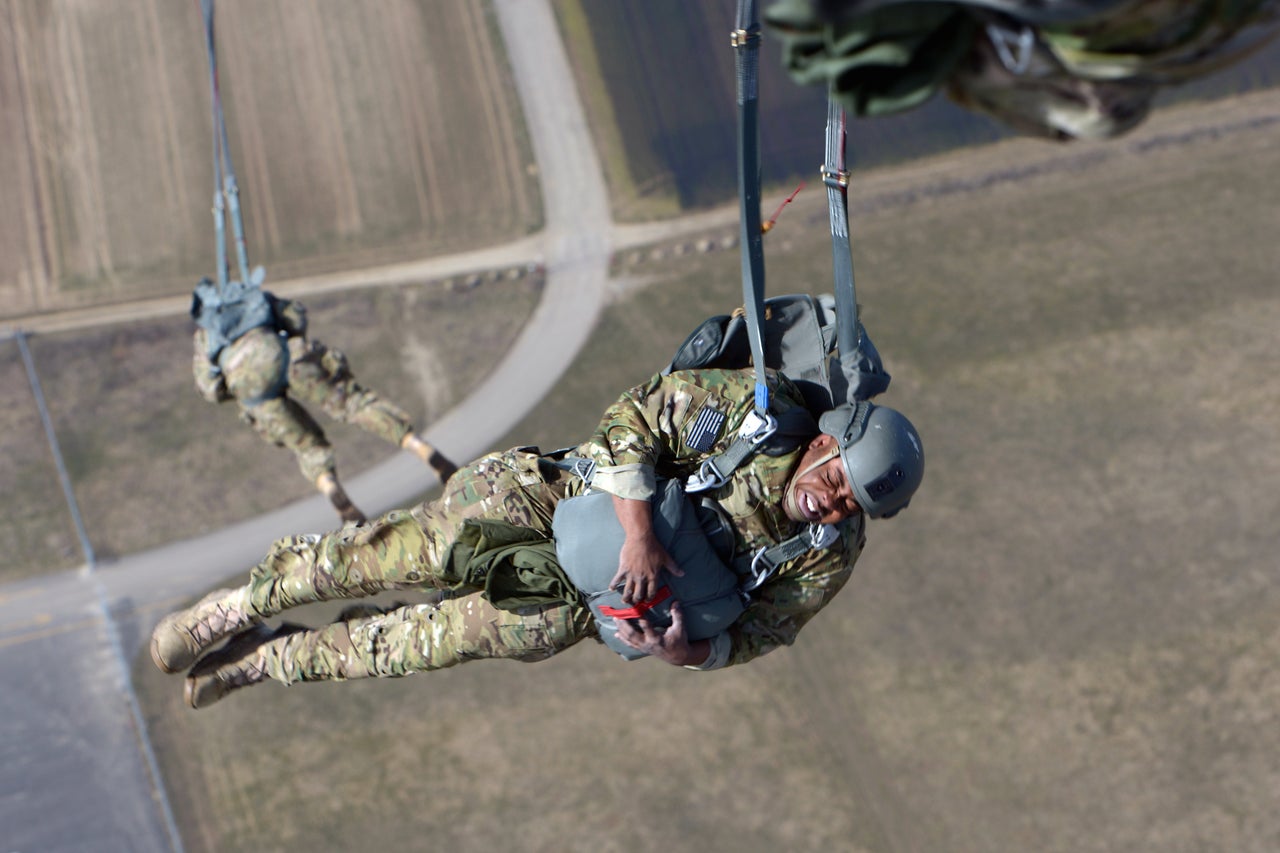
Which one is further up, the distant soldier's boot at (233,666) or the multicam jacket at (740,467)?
the multicam jacket at (740,467)

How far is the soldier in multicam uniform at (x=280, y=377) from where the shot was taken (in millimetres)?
12844

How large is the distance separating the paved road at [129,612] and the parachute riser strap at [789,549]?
17.7 metres

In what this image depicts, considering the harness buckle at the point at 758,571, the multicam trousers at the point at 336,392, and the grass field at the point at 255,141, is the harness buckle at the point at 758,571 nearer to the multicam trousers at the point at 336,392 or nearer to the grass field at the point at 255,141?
the multicam trousers at the point at 336,392

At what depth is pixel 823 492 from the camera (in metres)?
7.53

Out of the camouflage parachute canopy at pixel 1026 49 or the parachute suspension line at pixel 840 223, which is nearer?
the camouflage parachute canopy at pixel 1026 49

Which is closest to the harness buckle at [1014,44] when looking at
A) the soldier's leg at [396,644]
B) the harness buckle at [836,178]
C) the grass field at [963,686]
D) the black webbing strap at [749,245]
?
the black webbing strap at [749,245]

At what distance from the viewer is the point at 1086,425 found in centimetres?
2441

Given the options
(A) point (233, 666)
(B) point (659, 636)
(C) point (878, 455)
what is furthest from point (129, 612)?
(C) point (878, 455)

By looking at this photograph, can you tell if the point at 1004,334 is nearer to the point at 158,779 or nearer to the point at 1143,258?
the point at 1143,258

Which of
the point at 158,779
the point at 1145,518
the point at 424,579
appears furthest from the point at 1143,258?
the point at 158,779

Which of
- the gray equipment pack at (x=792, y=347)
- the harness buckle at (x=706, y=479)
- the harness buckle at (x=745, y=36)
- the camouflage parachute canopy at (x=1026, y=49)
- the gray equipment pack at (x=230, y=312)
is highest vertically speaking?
the harness buckle at (x=745, y=36)

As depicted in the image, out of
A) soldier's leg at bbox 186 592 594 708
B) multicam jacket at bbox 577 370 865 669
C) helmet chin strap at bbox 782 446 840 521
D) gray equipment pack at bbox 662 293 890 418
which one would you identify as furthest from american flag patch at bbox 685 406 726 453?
soldier's leg at bbox 186 592 594 708

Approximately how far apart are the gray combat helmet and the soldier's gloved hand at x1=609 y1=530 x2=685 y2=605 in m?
1.48

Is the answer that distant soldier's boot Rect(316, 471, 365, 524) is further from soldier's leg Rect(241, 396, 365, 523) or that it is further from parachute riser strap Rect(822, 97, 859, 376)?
parachute riser strap Rect(822, 97, 859, 376)
